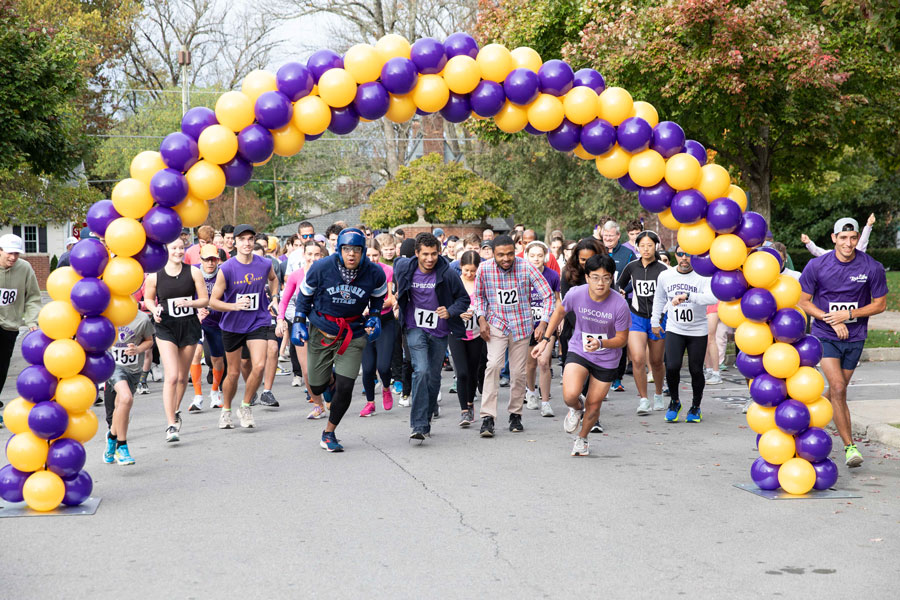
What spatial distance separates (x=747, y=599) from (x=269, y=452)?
480 centimetres

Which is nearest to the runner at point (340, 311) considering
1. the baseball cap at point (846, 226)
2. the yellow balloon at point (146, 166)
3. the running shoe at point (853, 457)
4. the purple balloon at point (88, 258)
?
the yellow balloon at point (146, 166)

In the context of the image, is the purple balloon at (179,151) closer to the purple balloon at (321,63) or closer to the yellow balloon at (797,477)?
the purple balloon at (321,63)

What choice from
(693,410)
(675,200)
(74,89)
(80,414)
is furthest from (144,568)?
(74,89)

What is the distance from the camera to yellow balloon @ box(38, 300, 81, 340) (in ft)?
21.3

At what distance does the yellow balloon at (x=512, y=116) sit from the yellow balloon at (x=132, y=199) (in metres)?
2.67

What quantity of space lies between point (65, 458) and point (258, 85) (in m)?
2.90

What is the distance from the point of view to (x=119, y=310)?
6.71 metres

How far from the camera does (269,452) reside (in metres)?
8.37

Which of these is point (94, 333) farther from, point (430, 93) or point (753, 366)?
point (753, 366)

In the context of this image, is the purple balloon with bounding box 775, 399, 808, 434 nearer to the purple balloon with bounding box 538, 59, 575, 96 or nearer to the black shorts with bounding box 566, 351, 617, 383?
the black shorts with bounding box 566, 351, 617, 383

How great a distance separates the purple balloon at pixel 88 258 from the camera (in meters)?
6.53

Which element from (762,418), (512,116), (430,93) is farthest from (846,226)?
(430,93)

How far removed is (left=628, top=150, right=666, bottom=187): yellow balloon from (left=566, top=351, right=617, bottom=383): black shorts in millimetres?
1728

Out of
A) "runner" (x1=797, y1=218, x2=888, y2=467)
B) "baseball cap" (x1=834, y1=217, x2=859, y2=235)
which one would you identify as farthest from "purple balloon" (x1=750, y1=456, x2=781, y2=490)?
"baseball cap" (x1=834, y1=217, x2=859, y2=235)
